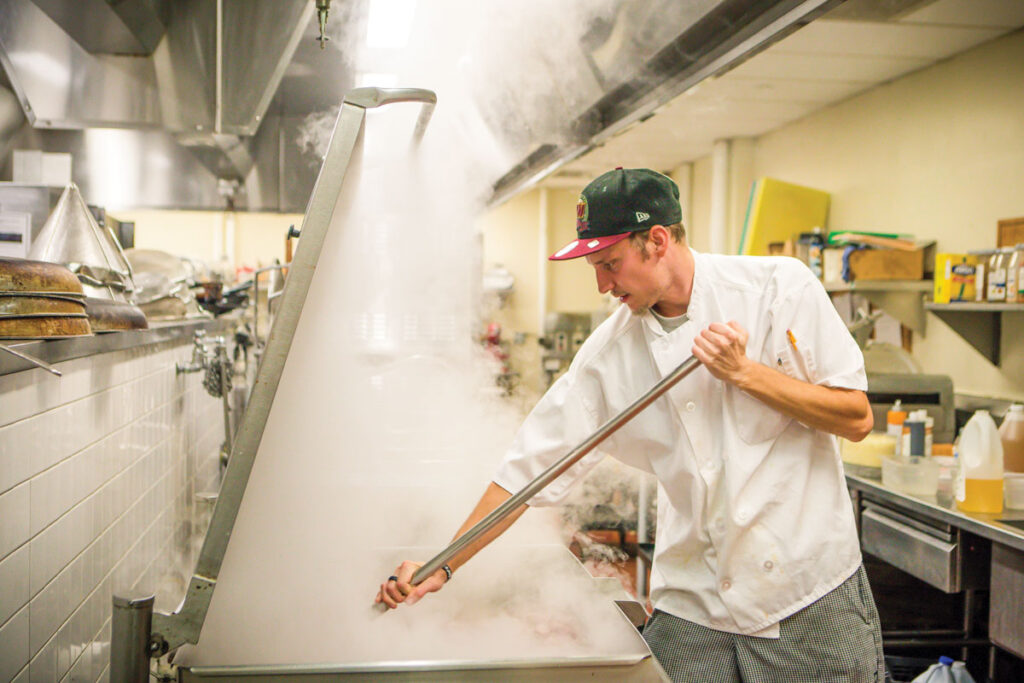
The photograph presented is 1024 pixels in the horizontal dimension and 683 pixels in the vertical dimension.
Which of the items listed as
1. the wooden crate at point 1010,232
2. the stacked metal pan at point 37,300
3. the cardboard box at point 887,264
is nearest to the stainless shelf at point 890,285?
the cardboard box at point 887,264

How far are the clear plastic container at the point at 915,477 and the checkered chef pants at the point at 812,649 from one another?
4.24ft

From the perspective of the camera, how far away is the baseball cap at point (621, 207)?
1.42m

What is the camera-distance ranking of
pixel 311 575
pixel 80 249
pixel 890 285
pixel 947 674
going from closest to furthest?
pixel 311 575
pixel 80 249
pixel 947 674
pixel 890 285

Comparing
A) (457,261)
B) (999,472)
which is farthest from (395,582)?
(999,472)

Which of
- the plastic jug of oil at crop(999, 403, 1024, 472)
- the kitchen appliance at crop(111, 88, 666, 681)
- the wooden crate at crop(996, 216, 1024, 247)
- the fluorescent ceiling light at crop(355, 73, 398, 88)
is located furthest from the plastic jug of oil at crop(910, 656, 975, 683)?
the fluorescent ceiling light at crop(355, 73, 398, 88)

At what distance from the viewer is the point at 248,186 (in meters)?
4.70

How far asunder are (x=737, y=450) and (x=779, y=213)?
3.89 metres

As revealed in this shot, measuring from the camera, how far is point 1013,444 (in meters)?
2.54

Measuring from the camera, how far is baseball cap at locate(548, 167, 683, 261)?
142 cm

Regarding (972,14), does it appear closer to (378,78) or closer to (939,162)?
(939,162)

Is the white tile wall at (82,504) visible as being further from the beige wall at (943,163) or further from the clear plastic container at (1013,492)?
the beige wall at (943,163)

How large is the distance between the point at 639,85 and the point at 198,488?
2329mm

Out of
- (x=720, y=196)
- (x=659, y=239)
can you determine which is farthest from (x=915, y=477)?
(x=720, y=196)

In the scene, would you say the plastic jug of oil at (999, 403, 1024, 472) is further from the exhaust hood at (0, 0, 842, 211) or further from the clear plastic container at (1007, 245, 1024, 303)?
the exhaust hood at (0, 0, 842, 211)
